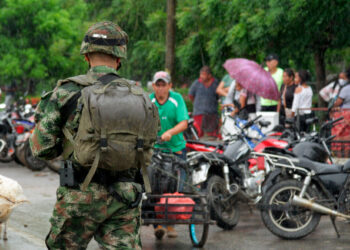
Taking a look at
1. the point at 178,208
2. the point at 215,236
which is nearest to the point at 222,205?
the point at 215,236

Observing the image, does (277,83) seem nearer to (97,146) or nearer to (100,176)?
(100,176)

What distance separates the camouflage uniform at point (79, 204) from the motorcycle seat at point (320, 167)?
14.9 ft

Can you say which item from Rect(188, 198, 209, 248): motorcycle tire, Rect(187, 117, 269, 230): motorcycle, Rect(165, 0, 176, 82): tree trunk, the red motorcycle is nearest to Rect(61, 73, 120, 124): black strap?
Rect(188, 198, 209, 248): motorcycle tire

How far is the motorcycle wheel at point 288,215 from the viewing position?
8086 mm

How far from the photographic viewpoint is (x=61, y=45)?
33.7m

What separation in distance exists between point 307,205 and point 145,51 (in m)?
14.4

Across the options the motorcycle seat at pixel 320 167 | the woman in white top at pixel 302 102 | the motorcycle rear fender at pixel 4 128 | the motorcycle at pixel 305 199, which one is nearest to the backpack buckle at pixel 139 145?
the motorcycle at pixel 305 199

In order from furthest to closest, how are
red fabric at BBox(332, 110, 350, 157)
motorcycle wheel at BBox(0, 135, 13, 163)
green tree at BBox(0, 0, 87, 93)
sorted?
green tree at BBox(0, 0, 87, 93) → motorcycle wheel at BBox(0, 135, 13, 163) → red fabric at BBox(332, 110, 350, 157)

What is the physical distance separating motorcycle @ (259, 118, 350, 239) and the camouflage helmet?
4.40 metres

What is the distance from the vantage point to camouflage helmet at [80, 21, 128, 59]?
403cm

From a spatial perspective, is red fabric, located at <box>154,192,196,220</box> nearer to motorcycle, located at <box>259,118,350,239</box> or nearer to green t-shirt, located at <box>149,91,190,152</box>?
green t-shirt, located at <box>149,91,190,152</box>

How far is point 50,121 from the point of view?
394 centimetres

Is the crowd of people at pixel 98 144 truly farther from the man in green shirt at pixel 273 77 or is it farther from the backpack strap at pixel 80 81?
the man in green shirt at pixel 273 77

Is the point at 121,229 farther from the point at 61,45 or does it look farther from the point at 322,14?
the point at 61,45
